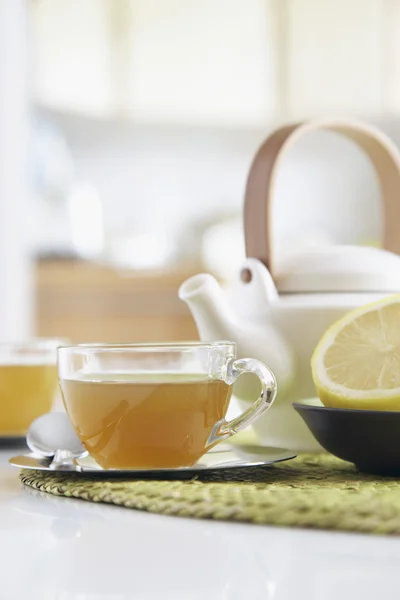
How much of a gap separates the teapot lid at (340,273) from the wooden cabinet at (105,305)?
9.07ft

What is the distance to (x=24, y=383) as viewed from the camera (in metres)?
1.04

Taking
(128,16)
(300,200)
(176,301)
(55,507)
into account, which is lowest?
(176,301)

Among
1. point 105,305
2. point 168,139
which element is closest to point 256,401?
point 105,305

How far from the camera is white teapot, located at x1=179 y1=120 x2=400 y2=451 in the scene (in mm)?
882

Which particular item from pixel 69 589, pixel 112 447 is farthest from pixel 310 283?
pixel 69 589

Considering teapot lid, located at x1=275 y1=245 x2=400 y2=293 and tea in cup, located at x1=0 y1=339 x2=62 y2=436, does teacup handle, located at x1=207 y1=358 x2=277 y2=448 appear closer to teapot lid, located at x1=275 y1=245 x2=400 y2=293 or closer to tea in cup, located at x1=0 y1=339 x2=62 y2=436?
teapot lid, located at x1=275 y1=245 x2=400 y2=293

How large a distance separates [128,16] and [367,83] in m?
1.12

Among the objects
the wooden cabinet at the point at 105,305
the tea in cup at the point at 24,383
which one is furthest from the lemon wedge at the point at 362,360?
the wooden cabinet at the point at 105,305

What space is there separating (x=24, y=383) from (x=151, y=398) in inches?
15.5

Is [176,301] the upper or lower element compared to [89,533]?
lower

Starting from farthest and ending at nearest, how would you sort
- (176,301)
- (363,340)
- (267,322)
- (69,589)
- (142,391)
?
1. (176,301)
2. (267,322)
3. (363,340)
4. (142,391)
5. (69,589)

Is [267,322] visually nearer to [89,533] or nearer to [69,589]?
[89,533]

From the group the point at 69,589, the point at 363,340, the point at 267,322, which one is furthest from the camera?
→ the point at 267,322

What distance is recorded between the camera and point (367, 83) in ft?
13.4
